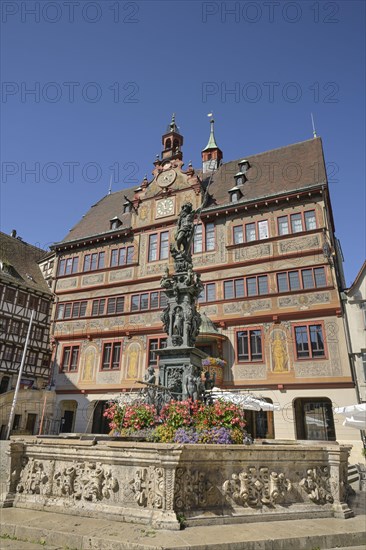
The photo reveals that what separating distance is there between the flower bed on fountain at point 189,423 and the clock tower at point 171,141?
85.2ft

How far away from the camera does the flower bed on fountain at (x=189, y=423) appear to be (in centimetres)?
682

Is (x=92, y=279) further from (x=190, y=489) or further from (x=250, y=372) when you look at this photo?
(x=190, y=489)

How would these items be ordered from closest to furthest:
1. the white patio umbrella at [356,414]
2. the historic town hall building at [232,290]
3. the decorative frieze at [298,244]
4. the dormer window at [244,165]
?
the white patio umbrella at [356,414]
the historic town hall building at [232,290]
the decorative frieze at [298,244]
the dormer window at [244,165]

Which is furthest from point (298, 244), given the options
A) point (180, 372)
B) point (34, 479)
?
point (34, 479)

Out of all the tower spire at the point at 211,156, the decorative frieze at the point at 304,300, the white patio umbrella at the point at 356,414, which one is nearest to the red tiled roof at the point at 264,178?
the tower spire at the point at 211,156

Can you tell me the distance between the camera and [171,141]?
3262 centimetres

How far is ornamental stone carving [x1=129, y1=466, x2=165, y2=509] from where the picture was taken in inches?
190

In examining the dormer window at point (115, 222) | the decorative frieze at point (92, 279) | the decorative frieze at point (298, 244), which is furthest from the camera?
the dormer window at point (115, 222)

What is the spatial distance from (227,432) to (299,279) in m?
16.1

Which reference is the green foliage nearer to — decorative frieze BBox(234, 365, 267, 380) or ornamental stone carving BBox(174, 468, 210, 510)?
ornamental stone carving BBox(174, 468, 210, 510)

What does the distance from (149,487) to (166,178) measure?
25.7 m

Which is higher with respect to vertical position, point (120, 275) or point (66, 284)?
point (66, 284)

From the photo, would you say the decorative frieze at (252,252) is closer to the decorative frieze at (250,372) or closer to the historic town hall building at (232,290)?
the historic town hall building at (232,290)

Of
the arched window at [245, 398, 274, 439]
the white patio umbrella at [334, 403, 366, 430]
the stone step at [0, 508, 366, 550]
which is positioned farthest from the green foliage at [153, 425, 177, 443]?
the arched window at [245, 398, 274, 439]
